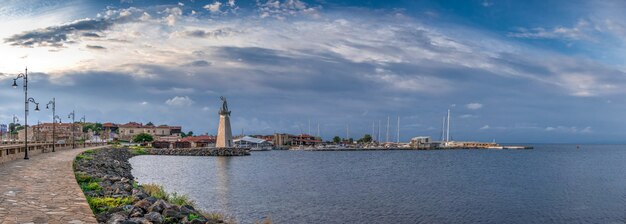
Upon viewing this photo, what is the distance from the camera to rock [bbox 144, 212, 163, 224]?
17578mm

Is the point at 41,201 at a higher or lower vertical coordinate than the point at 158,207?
higher

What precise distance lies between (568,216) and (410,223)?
13.5 metres

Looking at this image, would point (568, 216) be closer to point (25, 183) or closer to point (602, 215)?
point (602, 215)

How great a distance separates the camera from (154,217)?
17781 mm

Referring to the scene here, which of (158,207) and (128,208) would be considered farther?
(158,207)

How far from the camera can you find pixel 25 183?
23422 millimetres

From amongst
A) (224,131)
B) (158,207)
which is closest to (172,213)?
(158,207)

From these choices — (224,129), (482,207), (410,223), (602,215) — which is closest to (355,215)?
(410,223)

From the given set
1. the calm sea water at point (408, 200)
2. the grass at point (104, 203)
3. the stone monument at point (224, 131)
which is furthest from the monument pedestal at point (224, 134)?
the grass at point (104, 203)

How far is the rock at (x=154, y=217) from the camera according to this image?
17578mm

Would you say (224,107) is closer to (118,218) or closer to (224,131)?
(224,131)

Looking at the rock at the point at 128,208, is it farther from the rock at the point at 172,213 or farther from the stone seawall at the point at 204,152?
the stone seawall at the point at 204,152

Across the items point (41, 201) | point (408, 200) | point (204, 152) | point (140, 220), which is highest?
point (41, 201)

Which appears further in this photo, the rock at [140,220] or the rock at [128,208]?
the rock at [128,208]
